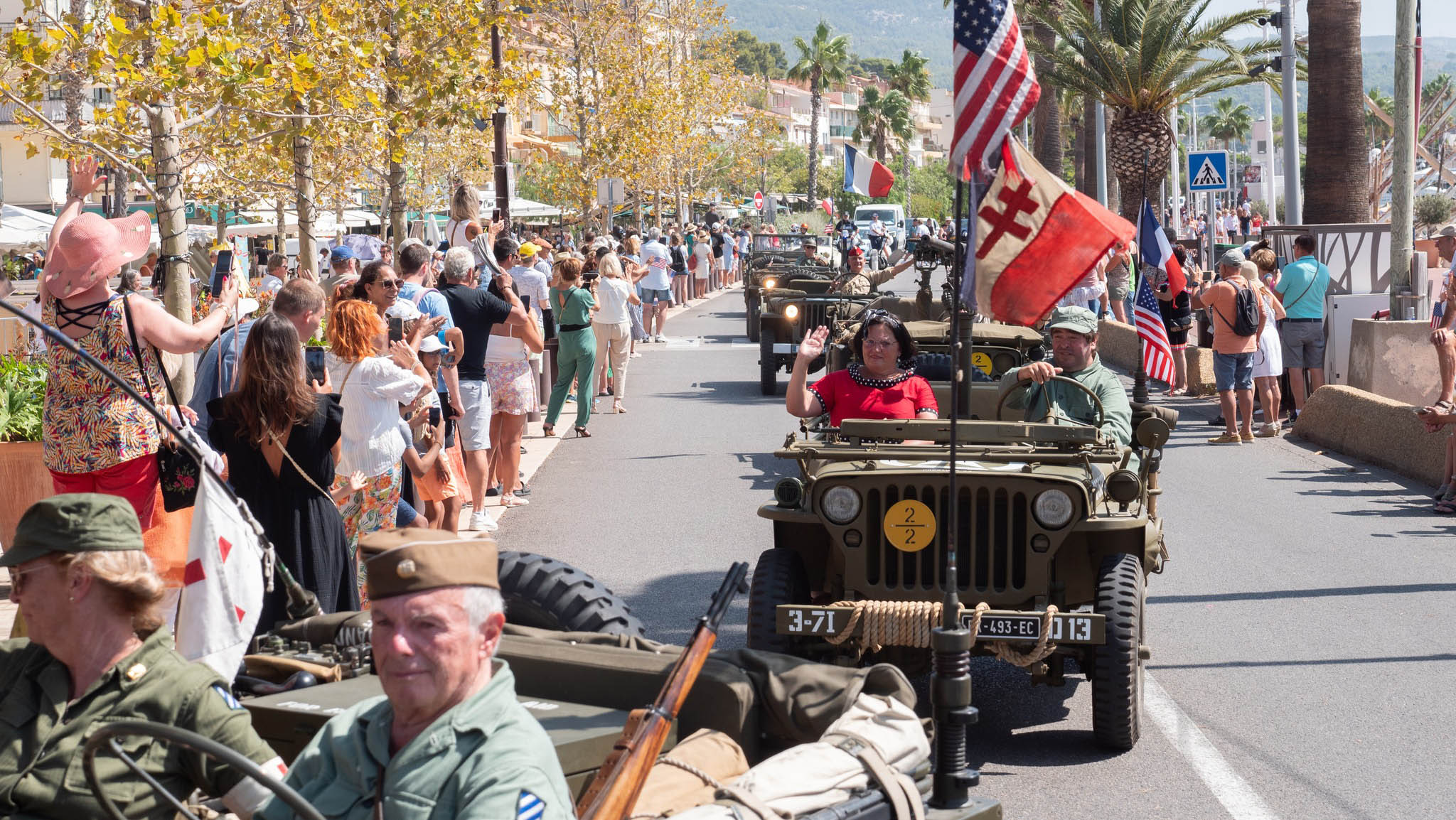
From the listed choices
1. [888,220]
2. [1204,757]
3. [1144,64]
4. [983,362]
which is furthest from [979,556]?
[888,220]

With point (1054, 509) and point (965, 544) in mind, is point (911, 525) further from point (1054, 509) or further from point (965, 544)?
point (1054, 509)

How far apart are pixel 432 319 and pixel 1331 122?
15.7 meters

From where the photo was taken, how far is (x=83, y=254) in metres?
5.95

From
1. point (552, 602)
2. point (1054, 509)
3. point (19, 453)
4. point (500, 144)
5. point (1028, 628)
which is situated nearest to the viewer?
point (552, 602)

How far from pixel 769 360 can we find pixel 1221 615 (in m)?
11.2

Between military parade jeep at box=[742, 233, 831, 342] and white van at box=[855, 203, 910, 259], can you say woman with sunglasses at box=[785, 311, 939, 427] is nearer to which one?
military parade jeep at box=[742, 233, 831, 342]

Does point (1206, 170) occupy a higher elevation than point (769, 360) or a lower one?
higher

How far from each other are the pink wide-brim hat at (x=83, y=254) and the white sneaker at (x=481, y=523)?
4449 millimetres

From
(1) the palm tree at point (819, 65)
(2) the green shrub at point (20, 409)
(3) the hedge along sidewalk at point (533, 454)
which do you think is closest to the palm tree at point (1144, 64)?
(3) the hedge along sidewalk at point (533, 454)

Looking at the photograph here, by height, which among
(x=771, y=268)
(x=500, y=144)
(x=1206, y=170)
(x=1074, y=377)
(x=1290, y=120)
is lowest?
(x=1074, y=377)

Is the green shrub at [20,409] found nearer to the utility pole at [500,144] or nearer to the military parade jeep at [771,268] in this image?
the utility pole at [500,144]

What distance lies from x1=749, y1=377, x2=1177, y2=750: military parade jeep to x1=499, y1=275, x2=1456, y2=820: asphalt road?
1.40 ft

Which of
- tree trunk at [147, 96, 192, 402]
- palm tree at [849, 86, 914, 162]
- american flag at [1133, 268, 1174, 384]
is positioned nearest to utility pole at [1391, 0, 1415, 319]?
american flag at [1133, 268, 1174, 384]

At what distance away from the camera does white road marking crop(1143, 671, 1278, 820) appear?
5719mm
